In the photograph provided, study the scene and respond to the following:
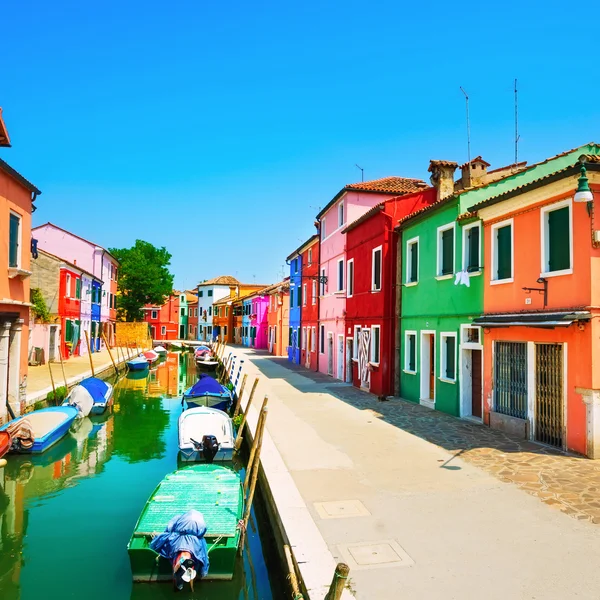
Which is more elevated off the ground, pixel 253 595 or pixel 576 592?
pixel 576 592

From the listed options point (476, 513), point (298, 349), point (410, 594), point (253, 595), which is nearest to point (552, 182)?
point (476, 513)

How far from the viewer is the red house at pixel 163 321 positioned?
76438 millimetres

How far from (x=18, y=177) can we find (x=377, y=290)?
12341mm

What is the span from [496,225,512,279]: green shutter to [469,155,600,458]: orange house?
0.08ft

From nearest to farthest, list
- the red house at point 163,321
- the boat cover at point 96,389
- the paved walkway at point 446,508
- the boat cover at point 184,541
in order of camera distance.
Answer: the paved walkway at point 446,508, the boat cover at point 184,541, the boat cover at point 96,389, the red house at point 163,321

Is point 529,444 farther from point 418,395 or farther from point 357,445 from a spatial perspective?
point 418,395

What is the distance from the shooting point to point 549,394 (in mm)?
10586

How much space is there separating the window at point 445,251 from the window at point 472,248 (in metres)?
0.71

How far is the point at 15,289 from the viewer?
14914mm

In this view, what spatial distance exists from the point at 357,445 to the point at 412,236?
27.6ft

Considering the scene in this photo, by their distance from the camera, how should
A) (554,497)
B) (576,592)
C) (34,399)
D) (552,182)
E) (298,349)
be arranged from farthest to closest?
(298,349) < (34,399) < (552,182) < (554,497) < (576,592)

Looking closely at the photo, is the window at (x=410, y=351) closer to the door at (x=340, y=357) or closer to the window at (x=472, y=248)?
the window at (x=472, y=248)

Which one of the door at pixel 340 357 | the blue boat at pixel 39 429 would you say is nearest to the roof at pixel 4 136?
the blue boat at pixel 39 429

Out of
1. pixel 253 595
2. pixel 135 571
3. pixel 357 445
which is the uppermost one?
pixel 357 445
